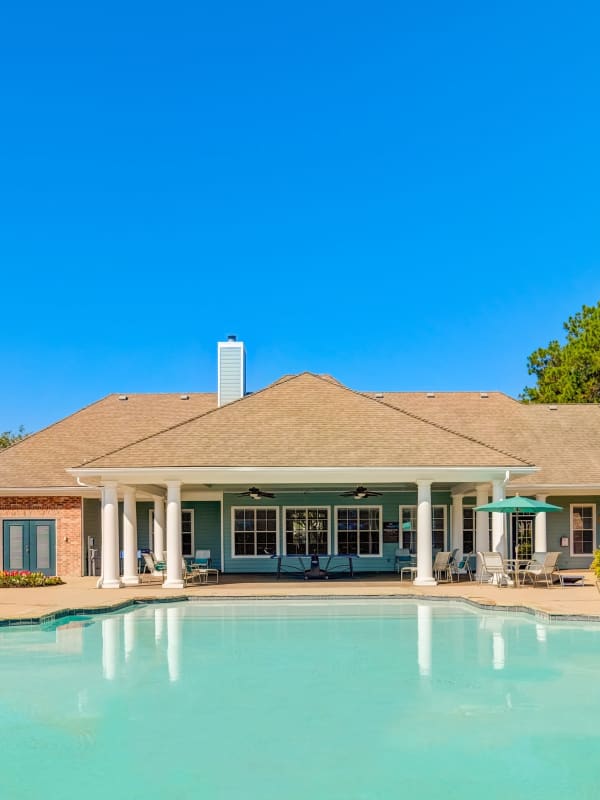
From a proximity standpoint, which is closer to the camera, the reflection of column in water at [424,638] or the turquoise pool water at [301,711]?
the turquoise pool water at [301,711]

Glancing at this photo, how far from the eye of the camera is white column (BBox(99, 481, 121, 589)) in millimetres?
21453

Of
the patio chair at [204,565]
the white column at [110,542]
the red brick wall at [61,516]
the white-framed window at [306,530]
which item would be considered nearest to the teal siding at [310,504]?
the white-framed window at [306,530]

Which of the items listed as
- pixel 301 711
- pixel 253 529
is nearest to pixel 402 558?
pixel 253 529

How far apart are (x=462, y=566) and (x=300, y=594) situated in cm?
774

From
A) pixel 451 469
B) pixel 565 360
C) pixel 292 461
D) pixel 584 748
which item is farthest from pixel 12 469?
pixel 565 360

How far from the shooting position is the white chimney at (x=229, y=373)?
31500 millimetres

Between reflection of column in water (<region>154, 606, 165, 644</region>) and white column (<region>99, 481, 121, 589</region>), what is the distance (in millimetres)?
3551

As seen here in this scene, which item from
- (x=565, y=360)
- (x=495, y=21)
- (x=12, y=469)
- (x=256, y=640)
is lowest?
(x=256, y=640)

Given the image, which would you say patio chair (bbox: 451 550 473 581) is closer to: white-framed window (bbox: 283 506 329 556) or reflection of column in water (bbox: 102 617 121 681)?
white-framed window (bbox: 283 506 329 556)

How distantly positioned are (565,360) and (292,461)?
→ 27733 millimetres

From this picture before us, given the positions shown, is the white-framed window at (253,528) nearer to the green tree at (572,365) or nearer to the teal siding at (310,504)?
the teal siding at (310,504)

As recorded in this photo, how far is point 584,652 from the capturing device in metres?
12.9

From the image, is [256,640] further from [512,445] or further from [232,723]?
[512,445]

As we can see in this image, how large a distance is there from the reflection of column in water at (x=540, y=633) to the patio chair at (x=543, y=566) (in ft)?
19.7
